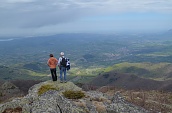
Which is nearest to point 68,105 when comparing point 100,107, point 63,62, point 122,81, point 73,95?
point 100,107

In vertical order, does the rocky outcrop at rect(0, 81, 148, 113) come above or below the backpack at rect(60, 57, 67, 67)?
below

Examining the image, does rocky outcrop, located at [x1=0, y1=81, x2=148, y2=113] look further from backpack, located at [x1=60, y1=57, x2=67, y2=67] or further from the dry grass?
backpack, located at [x1=60, y1=57, x2=67, y2=67]

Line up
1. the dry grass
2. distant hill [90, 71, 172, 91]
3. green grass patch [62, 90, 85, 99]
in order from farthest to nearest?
distant hill [90, 71, 172, 91] → green grass patch [62, 90, 85, 99] → the dry grass

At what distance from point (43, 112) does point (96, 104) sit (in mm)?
5025

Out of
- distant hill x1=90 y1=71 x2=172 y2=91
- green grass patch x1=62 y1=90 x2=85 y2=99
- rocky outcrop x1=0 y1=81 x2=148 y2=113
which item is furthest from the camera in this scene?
distant hill x1=90 y1=71 x2=172 y2=91

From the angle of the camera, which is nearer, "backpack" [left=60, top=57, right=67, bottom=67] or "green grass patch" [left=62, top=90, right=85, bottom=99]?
"green grass patch" [left=62, top=90, right=85, bottom=99]

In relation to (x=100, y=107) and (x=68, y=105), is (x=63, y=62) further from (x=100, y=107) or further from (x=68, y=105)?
(x=68, y=105)

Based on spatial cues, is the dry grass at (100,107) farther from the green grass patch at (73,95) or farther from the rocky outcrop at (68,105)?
the green grass patch at (73,95)

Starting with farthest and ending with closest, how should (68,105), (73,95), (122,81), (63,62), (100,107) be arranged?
(122,81) → (63,62) → (73,95) → (100,107) → (68,105)

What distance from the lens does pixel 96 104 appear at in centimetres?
1820

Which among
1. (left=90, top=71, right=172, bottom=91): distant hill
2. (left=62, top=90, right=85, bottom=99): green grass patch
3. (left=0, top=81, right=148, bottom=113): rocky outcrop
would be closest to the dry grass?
(left=0, top=81, right=148, bottom=113): rocky outcrop

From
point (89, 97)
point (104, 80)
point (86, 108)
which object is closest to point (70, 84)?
point (89, 97)

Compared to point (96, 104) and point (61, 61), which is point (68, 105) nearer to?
point (96, 104)

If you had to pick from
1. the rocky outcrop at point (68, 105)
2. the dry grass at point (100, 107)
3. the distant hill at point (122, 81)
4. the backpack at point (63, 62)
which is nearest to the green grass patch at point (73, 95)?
the rocky outcrop at point (68, 105)
